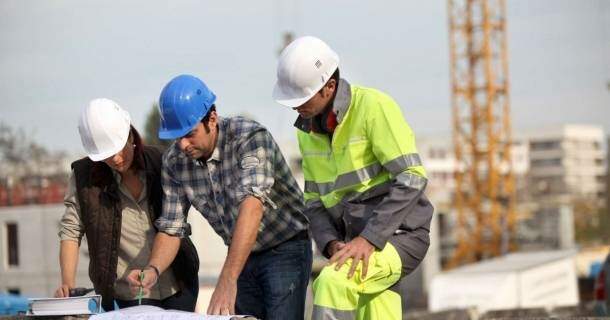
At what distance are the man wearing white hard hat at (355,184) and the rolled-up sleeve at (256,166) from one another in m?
0.18

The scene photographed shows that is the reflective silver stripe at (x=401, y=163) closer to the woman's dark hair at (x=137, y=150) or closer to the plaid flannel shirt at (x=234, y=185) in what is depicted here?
the plaid flannel shirt at (x=234, y=185)

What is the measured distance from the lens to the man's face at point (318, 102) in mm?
5367

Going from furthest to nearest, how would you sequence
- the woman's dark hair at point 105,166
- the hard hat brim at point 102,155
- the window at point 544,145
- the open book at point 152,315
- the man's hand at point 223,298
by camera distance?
1. the window at point 544,145
2. the woman's dark hair at point 105,166
3. the hard hat brim at point 102,155
4. the man's hand at point 223,298
5. the open book at point 152,315

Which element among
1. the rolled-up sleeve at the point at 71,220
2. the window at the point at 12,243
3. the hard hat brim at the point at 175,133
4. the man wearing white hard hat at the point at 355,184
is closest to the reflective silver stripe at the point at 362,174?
the man wearing white hard hat at the point at 355,184

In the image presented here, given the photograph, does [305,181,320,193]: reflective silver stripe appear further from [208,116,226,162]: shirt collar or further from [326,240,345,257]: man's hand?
[208,116,226,162]: shirt collar

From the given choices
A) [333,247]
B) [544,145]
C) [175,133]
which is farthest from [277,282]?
[544,145]

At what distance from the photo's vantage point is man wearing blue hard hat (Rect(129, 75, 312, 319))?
213 inches

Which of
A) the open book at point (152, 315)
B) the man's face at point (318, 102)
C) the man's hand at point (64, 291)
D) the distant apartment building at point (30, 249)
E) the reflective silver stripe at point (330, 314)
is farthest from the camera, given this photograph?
the distant apartment building at point (30, 249)

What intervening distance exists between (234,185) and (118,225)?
87 cm

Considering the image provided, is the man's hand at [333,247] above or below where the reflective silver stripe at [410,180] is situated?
below

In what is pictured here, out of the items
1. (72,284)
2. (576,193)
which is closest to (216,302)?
(72,284)

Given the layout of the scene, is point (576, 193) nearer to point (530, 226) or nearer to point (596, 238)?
point (596, 238)

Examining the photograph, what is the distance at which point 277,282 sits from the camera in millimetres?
5812

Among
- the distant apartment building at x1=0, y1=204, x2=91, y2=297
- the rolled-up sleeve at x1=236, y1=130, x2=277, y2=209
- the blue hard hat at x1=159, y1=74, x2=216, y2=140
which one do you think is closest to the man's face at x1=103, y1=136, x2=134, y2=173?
the blue hard hat at x1=159, y1=74, x2=216, y2=140
